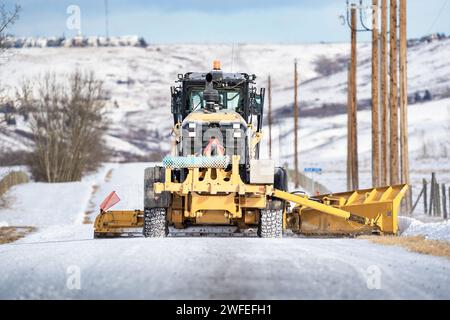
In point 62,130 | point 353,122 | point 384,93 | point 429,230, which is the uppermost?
point 62,130

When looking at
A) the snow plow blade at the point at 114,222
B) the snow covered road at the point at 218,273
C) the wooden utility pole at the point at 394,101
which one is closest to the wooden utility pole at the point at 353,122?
the wooden utility pole at the point at 394,101

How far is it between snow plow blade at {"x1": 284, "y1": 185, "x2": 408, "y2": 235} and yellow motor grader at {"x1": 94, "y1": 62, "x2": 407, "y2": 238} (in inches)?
0.9

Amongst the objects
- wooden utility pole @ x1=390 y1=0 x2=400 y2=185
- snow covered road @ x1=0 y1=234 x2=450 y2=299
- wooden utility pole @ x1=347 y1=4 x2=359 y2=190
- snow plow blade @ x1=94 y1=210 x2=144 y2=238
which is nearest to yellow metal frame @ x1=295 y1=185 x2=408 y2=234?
snow plow blade @ x1=94 y1=210 x2=144 y2=238

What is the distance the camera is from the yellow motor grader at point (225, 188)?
18.5 m

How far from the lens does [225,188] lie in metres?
18.4

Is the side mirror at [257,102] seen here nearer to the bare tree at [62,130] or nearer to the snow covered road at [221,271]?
the snow covered road at [221,271]

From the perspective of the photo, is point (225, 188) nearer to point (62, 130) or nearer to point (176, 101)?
point (176, 101)

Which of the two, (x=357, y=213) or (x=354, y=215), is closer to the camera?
(x=354, y=215)

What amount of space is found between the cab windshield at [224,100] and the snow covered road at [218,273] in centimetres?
657

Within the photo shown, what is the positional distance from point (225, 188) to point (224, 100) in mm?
3030

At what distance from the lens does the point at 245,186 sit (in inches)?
726

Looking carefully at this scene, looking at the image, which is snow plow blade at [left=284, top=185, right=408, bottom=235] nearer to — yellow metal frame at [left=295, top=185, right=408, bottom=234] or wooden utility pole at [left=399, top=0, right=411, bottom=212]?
yellow metal frame at [left=295, top=185, right=408, bottom=234]

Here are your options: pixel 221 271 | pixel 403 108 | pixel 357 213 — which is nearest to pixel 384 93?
pixel 403 108
